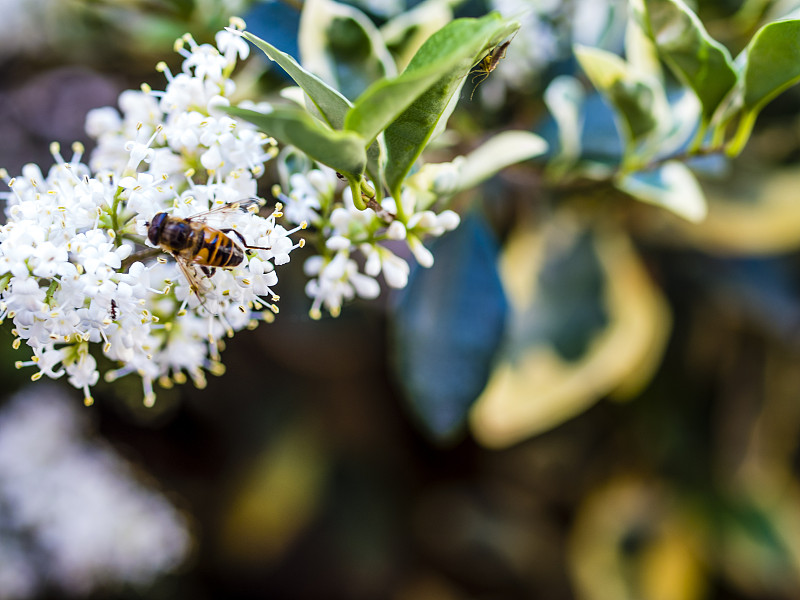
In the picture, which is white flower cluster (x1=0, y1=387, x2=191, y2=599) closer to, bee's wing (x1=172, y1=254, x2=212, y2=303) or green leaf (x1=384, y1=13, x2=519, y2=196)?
bee's wing (x1=172, y1=254, x2=212, y2=303)

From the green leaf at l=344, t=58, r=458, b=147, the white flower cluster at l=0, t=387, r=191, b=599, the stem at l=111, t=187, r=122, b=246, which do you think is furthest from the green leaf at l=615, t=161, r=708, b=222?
the white flower cluster at l=0, t=387, r=191, b=599

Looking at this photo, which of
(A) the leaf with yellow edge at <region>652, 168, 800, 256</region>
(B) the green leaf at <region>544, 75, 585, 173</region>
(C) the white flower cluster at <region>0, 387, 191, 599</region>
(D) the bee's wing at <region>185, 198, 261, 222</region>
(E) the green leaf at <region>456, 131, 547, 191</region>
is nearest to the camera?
(D) the bee's wing at <region>185, 198, 261, 222</region>

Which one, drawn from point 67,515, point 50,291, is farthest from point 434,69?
point 67,515

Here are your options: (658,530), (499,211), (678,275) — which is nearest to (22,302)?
(499,211)

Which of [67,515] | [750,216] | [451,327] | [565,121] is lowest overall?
[750,216]

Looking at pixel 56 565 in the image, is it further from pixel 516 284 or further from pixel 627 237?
pixel 627 237

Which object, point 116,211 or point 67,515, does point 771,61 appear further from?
point 67,515
